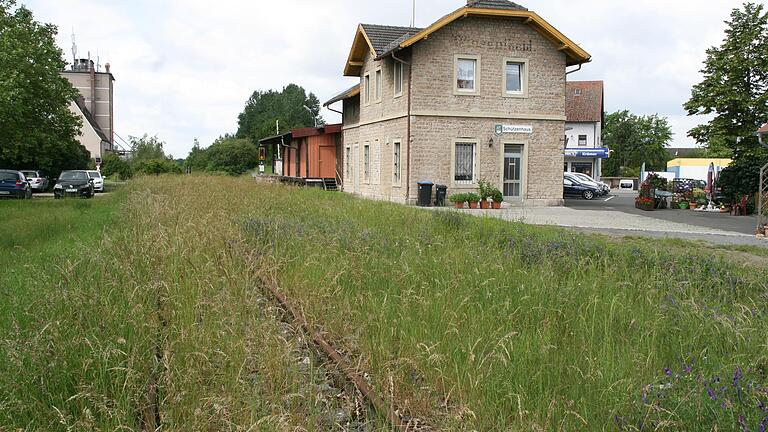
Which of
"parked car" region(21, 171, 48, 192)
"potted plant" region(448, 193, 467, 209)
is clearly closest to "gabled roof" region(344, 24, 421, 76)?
"potted plant" region(448, 193, 467, 209)

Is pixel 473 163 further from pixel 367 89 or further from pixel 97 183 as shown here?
pixel 97 183

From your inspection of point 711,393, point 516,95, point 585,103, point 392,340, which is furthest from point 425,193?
point 585,103

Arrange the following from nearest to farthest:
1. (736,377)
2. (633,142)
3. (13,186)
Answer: (736,377) → (13,186) → (633,142)

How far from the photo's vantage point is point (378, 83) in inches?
1236

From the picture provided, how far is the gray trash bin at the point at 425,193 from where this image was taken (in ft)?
85.0

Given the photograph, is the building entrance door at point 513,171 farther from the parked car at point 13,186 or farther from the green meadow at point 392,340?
the parked car at point 13,186

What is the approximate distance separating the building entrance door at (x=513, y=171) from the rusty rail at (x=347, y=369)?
844 inches

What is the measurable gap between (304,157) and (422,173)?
18794 millimetres

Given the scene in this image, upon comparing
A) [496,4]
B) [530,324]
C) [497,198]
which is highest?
[496,4]

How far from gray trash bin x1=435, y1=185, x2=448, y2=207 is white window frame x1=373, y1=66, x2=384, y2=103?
6402 millimetres

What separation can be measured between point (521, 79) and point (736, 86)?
19554 millimetres

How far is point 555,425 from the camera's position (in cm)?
376

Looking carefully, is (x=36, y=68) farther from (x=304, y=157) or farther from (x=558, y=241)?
(x=558, y=241)

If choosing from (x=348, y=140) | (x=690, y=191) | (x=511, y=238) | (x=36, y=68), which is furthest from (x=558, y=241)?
(x=36, y=68)
